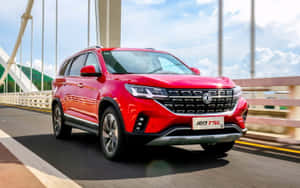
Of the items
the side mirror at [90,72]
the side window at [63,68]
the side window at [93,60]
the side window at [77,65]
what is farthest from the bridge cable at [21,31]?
the side mirror at [90,72]

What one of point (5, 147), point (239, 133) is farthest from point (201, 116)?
point (5, 147)

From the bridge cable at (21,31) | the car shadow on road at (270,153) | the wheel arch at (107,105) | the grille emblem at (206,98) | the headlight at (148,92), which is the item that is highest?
the bridge cable at (21,31)

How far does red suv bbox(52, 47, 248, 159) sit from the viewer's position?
4473 mm

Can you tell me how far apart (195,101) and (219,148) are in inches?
52.5

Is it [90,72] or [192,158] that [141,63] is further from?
[192,158]

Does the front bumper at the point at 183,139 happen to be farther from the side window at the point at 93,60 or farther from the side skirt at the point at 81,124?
the side window at the point at 93,60

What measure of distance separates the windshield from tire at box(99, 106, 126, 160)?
68 cm

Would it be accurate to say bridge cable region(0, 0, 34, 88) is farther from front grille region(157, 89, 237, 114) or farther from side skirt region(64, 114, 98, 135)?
front grille region(157, 89, 237, 114)

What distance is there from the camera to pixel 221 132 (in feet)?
15.5

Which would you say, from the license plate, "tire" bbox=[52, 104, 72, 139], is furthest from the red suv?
"tire" bbox=[52, 104, 72, 139]

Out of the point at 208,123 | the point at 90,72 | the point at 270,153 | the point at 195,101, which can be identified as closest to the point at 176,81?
the point at 195,101

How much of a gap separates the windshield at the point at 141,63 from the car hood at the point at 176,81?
551mm

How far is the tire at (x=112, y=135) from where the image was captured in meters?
4.74

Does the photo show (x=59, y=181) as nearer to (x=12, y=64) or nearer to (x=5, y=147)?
(x=5, y=147)
